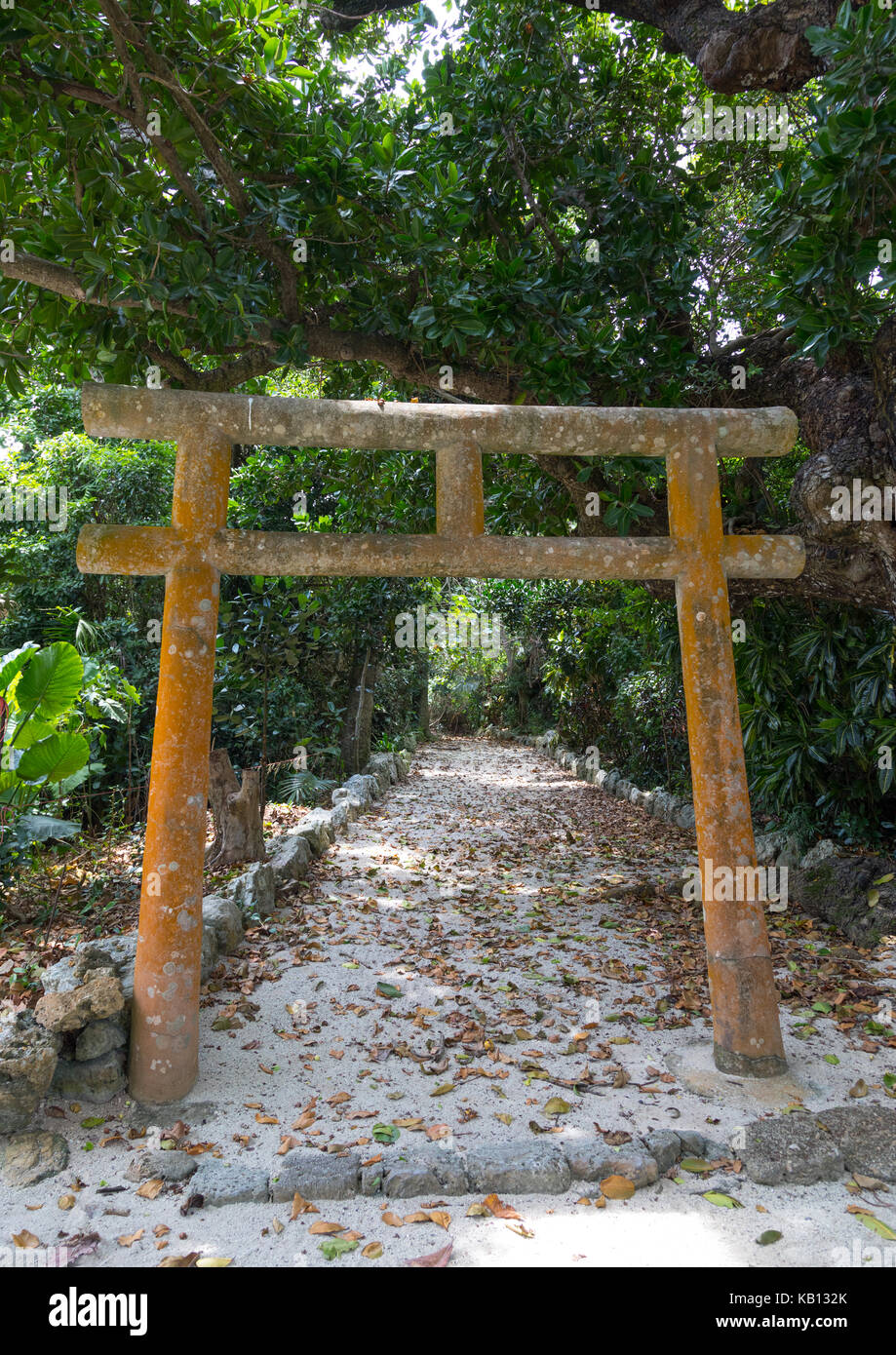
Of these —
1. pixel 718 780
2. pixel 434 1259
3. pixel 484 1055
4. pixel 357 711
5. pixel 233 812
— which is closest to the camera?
pixel 434 1259

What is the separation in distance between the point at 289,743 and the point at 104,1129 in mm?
7675

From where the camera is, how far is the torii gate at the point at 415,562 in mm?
3748

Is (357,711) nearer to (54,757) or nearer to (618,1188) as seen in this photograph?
(54,757)

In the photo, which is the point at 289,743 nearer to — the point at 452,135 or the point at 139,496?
the point at 139,496

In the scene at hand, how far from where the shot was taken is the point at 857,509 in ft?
15.8

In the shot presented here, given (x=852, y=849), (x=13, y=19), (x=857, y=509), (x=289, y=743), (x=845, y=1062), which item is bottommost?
(x=845, y=1062)

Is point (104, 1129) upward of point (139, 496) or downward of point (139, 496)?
downward

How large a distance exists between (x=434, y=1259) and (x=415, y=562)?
2.88 meters

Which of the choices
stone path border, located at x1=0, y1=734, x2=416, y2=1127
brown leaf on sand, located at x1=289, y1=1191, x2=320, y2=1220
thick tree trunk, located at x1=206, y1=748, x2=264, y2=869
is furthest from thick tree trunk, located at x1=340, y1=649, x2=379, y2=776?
brown leaf on sand, located at x1=289, y1=1191, x2=320, y2=1220

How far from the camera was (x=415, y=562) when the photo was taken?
13.1 feet

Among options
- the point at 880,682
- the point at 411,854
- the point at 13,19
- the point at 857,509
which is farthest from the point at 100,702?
the point at 880,682

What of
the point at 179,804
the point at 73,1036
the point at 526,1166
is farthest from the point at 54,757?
the point at 526,1166

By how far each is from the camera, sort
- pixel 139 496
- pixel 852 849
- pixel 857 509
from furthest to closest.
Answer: pixel 139 496 → pixel 852 849 → pixel 857 509

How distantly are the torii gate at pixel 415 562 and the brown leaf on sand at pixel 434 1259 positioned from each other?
1526 mm
